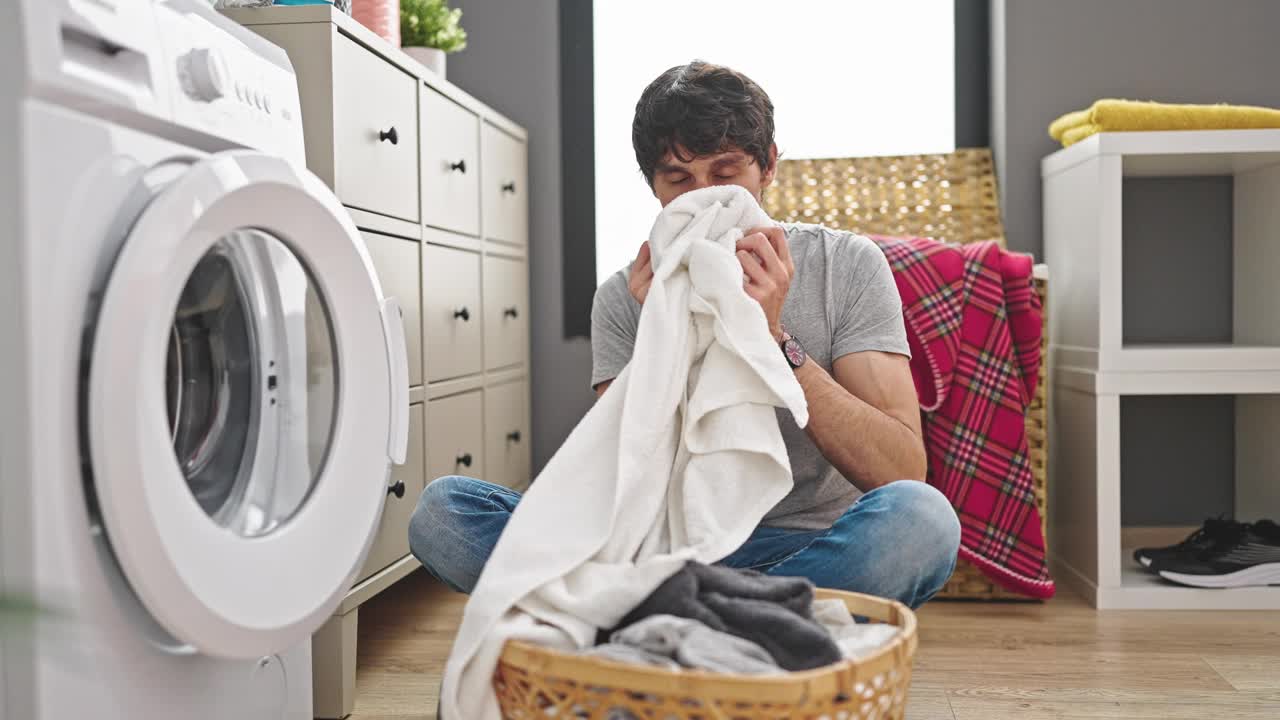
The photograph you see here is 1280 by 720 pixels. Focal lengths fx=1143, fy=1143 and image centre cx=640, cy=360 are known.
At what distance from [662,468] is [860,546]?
0.22 meters

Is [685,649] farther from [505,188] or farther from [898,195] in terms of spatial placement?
[898,195]

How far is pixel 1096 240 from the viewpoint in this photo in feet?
6.68

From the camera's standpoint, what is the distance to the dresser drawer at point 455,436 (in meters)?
1.87

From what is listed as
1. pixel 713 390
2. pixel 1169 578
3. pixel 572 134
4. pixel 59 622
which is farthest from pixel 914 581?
pixel 572 134

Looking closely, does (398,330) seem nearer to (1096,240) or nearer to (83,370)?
(83,370)

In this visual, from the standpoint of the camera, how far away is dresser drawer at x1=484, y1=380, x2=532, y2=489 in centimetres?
224

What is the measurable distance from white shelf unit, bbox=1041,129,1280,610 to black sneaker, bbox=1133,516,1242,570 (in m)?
0.04

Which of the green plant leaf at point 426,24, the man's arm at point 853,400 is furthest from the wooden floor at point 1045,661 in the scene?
the green plant leaf at point 426,24

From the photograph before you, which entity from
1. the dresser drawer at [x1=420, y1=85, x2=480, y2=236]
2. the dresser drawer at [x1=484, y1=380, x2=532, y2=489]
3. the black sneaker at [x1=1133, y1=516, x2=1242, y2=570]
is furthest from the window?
the black sneaker at [x1=1133, y1=516, x2=1242, y2=570]

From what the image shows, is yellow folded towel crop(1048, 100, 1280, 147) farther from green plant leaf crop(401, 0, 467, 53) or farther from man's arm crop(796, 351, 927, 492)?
green plant leaf crop(401, 0, 467, 53)

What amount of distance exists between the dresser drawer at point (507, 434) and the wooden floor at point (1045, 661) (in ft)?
1.02

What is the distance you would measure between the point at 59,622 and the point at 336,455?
1.31 feet

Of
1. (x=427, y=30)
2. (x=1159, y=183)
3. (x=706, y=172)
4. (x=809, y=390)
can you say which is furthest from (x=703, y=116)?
(x=1159, y=183)

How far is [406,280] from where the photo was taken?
1.77 metres
